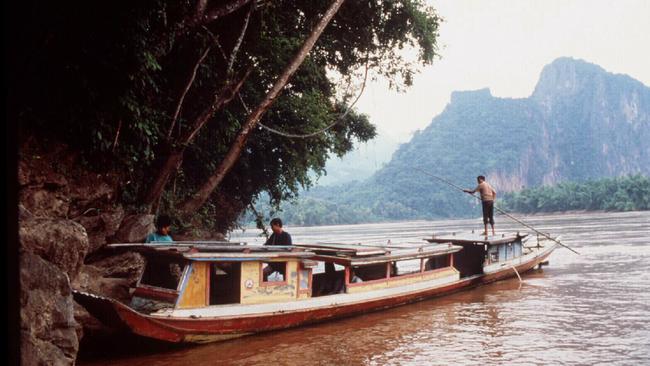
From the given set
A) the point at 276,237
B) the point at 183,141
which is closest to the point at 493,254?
the point at 276,237

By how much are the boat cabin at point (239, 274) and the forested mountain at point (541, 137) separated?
3609 inches

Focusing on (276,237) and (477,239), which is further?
(477,239)

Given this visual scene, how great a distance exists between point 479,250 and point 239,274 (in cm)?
844

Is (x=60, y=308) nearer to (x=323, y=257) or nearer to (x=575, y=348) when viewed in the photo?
(x=323, y=257)

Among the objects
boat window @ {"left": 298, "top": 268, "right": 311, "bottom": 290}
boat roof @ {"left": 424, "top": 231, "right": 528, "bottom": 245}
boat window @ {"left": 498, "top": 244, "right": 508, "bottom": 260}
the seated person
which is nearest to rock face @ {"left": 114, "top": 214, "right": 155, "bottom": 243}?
boat window @ {"left": 298, "top": 268, "right": 311, "bottom": 290}

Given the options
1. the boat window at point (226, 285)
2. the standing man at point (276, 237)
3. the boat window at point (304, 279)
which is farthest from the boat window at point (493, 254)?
the boat window at point (226, 285)

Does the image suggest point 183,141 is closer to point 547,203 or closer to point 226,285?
point 226,285

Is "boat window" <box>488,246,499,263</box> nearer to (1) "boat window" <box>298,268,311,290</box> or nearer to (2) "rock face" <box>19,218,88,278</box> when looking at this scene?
(1) "boat window" <box>298,268,311,290</box>

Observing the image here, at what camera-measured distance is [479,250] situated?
47.4ft

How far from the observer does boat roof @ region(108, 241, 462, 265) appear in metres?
7.67

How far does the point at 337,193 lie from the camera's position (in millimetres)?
108625

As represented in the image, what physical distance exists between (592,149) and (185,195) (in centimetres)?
13224

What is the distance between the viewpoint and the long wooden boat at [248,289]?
759cm

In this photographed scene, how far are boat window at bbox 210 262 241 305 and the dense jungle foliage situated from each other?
7.43 ft
